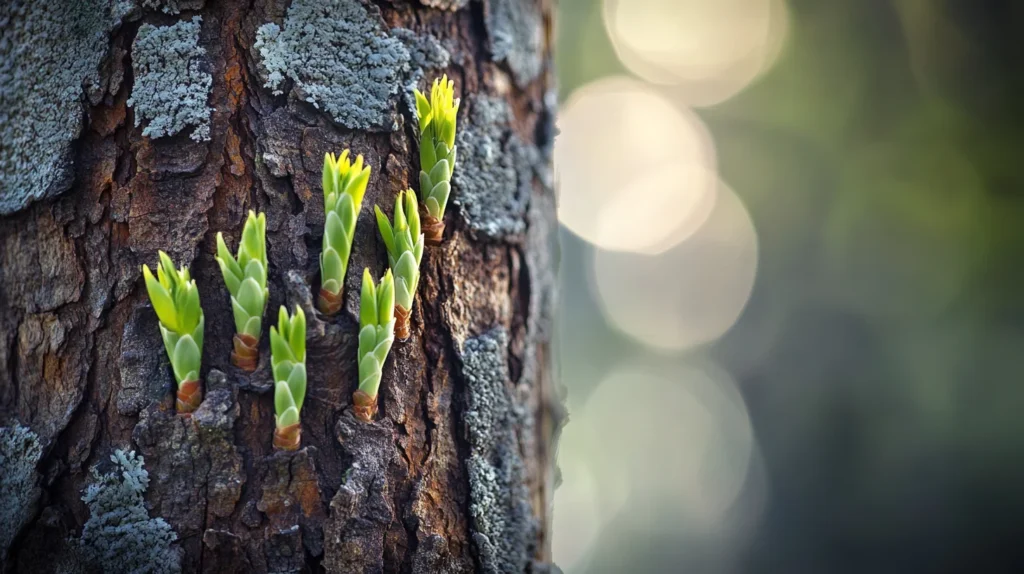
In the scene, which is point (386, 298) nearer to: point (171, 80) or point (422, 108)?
point (422, 108)

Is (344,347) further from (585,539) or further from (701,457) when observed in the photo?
(701,457)

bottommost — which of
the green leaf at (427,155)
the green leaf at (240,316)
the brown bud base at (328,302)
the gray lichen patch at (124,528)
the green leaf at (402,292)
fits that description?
the gray lichen patch at (124,528)

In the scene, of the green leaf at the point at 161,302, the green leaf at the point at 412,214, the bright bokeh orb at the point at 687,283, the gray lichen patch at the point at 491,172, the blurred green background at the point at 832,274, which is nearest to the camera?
the green leaf at the point at 161,302

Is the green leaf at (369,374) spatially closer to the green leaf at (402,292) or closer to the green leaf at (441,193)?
the green leaf at (402,292)

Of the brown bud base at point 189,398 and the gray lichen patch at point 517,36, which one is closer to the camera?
the brown bud base at point 189,398

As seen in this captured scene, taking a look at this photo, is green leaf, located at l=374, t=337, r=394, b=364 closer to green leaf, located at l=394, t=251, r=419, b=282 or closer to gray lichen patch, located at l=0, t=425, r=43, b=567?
green leaf, located at l=394, t=251, r=419, b=282

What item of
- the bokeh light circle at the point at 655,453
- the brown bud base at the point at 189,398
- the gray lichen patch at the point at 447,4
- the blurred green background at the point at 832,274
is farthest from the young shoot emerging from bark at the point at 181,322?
the bokeh light circle at the point at 655,453

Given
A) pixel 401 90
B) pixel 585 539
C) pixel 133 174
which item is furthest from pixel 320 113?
pixel 585 539

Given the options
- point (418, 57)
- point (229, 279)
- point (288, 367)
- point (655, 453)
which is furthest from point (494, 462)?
point (655, 453)
